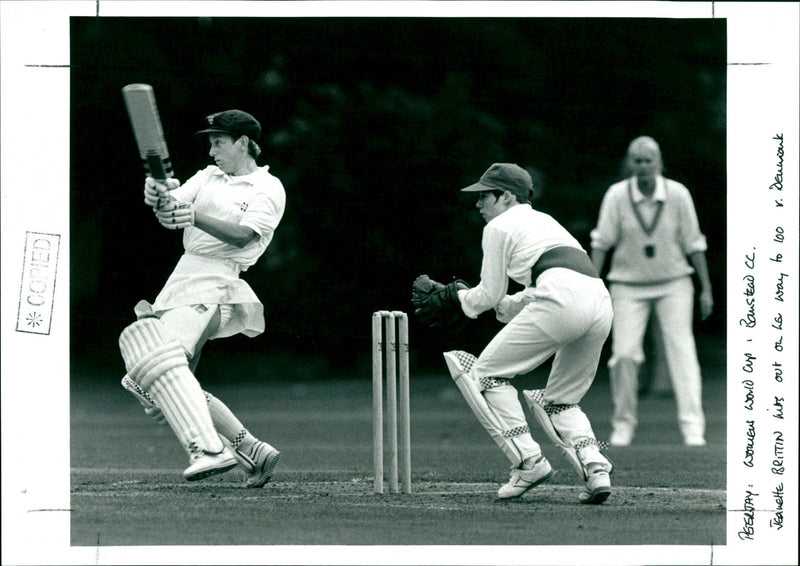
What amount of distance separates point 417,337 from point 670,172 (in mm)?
1561

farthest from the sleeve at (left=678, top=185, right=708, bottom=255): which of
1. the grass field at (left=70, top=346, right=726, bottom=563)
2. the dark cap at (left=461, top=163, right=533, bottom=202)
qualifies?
the dark cap at (left=461, top=163, right=533, bottom=202)

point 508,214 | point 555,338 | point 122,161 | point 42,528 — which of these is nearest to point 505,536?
point 555,338

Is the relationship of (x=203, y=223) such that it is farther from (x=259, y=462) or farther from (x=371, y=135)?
(x=371, y=135)

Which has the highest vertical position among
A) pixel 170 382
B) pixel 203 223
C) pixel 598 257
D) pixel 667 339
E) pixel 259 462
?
pixel 203 223

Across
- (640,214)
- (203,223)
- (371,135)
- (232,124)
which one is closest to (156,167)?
(203,223)

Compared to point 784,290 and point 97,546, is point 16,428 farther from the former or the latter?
point 784,290

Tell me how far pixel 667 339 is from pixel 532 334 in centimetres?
137

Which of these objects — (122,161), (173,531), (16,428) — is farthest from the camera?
(122,161)

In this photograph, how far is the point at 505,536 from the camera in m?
6.97

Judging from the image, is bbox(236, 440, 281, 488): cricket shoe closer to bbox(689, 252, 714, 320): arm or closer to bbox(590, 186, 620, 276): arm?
bbox(590, 186, 620, 276): arm

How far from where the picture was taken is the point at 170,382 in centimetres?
746

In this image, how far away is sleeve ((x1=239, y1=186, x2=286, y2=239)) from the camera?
7.75m

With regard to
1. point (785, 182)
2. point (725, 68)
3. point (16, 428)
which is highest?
point (725, 68)

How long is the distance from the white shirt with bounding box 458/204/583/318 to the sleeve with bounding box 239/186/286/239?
41.3 inches
